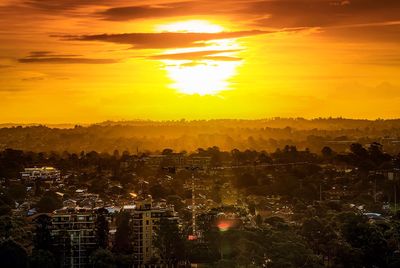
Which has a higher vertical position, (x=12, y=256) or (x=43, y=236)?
(x=43, y=236)

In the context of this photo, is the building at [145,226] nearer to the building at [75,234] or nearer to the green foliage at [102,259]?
the building at [75,234]

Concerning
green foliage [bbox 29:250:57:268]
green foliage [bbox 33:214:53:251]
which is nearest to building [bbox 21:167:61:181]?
green foliage [bbox 33:214:53:251]

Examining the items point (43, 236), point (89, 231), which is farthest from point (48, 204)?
point (43, 236)

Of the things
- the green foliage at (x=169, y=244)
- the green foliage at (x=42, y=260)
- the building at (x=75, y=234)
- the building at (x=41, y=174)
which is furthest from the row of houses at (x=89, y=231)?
the building at (x=41, y=174)

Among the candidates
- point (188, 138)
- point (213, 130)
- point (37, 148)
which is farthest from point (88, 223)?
point (213, 130)

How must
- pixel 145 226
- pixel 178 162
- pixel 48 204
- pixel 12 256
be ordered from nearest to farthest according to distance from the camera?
pixel 12 256, pixel 145 226, pixel 48 204, pixel 178 162

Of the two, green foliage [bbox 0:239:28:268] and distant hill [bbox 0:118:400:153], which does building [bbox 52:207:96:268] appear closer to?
green foliage [bbox 0:239:28:268]

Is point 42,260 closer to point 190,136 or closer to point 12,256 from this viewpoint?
point 12,256
